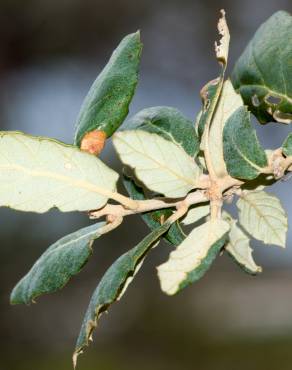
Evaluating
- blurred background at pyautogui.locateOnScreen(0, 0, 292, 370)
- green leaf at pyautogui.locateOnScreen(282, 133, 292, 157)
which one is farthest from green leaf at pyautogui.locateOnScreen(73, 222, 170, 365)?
blurred background at pyautogui.locateOnScreen(0, 0, 292, 370)

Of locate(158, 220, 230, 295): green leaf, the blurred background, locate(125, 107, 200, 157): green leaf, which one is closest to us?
locate(158, 220, 230, 295): green leaf

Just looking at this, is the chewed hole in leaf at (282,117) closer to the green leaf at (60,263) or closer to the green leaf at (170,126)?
the green leaf at (170,126)

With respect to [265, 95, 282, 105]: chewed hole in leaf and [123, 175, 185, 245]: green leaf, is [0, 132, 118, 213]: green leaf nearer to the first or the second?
[123, 175, 185, 245]: green leaf

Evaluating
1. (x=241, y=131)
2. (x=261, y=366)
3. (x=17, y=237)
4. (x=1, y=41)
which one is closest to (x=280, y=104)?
(x=241, y=131)

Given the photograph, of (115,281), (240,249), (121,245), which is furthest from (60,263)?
(121,245)

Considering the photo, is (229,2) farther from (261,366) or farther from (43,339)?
(43,339)

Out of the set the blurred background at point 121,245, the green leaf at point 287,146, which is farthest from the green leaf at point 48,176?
the blurred background at point 121,245
